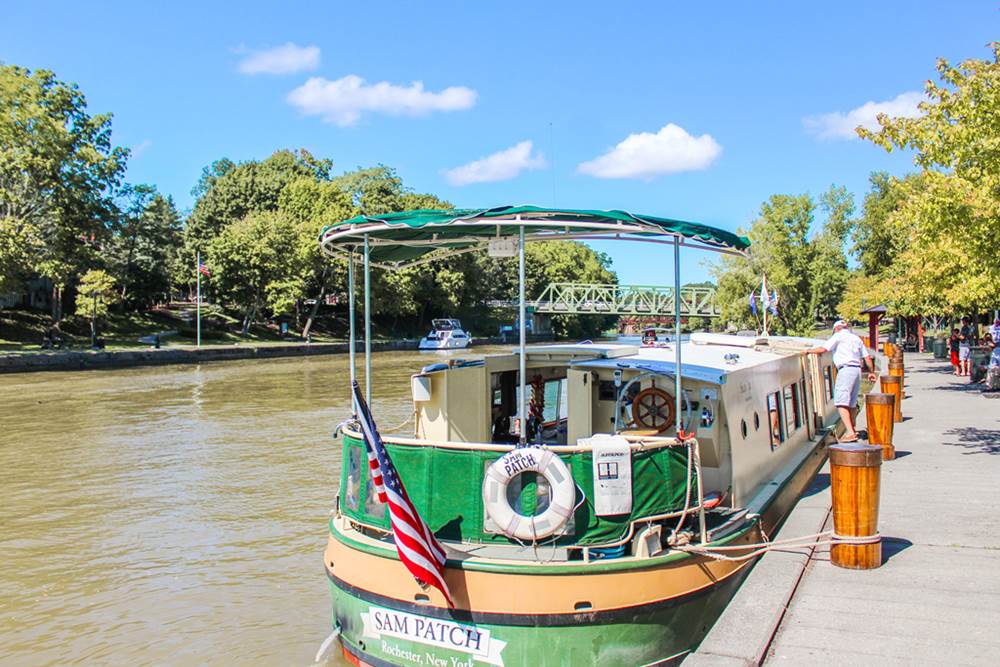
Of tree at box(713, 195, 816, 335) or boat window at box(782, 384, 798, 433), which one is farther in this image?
tree at box(713, 195, 816, 335)

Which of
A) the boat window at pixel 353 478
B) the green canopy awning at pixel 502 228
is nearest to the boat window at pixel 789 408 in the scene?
the green canopy awning at pixel 502 228

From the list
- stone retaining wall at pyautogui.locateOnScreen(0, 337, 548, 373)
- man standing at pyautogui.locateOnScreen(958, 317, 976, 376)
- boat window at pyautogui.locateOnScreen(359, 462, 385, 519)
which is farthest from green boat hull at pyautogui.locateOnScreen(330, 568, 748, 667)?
stone retaining wall at pyautogui.locateOnScreen(0, 337, 548, 373)

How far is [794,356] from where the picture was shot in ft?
41.9

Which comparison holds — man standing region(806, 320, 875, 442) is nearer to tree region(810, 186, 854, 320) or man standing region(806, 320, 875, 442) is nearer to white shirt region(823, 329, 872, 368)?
white shirt region(823, 329, 872, 368)

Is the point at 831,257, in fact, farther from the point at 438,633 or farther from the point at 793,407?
the point at 438,633

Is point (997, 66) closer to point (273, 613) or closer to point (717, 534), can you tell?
point (717, 534)

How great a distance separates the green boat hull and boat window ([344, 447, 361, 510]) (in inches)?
34.1

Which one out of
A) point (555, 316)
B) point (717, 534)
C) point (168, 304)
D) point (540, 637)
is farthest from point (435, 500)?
point (555, 316)

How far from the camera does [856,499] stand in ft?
22.4

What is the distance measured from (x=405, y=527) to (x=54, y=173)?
5252 centimetres

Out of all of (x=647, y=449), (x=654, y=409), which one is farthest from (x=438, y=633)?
(x=654, y=409)

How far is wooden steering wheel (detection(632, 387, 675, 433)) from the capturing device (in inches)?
342

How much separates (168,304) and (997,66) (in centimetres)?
7309

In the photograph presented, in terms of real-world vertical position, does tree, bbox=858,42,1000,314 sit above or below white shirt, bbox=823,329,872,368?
above
